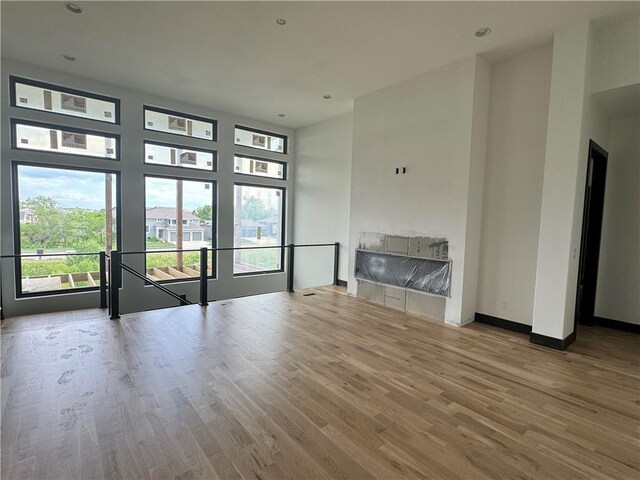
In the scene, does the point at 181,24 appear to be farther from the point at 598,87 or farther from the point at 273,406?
the point at 598,87

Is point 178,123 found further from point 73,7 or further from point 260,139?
point 73,7

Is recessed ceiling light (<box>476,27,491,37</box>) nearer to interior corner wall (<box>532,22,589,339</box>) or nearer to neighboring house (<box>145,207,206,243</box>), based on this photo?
interior corner wall (<box>532,22,589,339</box>)

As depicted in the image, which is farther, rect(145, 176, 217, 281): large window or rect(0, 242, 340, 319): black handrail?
rect(145, 176, 217, 281): large window

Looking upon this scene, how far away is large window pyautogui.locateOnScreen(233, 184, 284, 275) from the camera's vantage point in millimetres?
6844

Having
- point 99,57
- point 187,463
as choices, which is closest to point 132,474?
point 187,463

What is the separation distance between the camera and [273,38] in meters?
3.55

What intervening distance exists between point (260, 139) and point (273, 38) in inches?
139

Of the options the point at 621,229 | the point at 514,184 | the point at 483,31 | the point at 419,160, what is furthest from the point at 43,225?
the point at 621,229

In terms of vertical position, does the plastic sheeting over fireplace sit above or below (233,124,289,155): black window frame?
below

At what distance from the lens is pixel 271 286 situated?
24.5ft

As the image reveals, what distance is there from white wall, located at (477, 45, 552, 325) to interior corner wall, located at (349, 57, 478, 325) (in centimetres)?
42

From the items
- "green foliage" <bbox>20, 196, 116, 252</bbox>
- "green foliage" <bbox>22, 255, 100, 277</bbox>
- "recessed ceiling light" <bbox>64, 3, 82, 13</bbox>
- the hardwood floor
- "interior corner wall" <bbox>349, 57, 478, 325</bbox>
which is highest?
"recessed ceiling light" <bbox>64, 3, 82, 13</bbox>

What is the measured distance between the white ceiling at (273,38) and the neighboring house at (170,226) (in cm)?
215

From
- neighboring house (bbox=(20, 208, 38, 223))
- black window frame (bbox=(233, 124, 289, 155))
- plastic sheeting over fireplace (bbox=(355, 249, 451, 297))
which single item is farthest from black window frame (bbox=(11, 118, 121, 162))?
plastic sheeting over fireplace (bbox=(355, 249, 451, 297))
